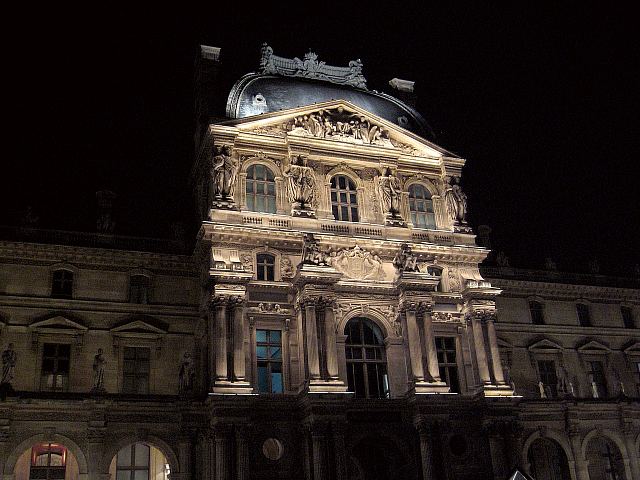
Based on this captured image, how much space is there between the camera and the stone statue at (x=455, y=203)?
38188 mm

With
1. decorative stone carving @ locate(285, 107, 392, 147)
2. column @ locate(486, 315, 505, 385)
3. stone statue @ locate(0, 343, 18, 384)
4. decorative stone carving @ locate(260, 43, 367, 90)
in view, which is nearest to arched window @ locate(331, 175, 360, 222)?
decorative stone carving @ locate(285, 107, 392, 147)

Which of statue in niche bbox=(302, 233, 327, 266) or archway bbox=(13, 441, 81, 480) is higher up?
statue in niche bbox=(302, 233, 327, 266)

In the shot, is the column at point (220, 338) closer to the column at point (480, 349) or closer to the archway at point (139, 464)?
the archway at point (139, 464)

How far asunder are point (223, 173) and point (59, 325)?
10.2 metres

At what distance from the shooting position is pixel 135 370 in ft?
111

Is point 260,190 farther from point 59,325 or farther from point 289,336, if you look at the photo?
point 59,325

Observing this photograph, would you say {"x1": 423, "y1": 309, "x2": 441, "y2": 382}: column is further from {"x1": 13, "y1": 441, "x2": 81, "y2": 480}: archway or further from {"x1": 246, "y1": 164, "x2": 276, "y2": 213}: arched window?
{"x1": 13, "y1": 441, "x2": 81, "y2": 480}: archway

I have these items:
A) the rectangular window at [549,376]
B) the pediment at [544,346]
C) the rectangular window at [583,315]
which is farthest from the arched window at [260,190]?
the rectangular window at [583,315]

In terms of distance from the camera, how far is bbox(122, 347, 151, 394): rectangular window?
33.4 m

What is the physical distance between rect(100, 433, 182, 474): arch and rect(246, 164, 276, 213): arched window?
11.4 meters

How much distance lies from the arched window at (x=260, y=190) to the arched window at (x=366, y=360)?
23.1 feet

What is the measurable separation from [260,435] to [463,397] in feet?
30.9

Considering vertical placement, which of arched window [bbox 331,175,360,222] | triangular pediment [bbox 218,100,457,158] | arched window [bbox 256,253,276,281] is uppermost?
triangular pediment [bbox 218,100,457,158]

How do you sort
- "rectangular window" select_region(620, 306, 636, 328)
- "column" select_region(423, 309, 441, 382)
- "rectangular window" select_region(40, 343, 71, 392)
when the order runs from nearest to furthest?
"rectangular window" select_region(40, 343, 71, 392) < "column" select_region(423, 309, 441, 382) < "rectangular window" select_region(620, 306, 636, 328)
